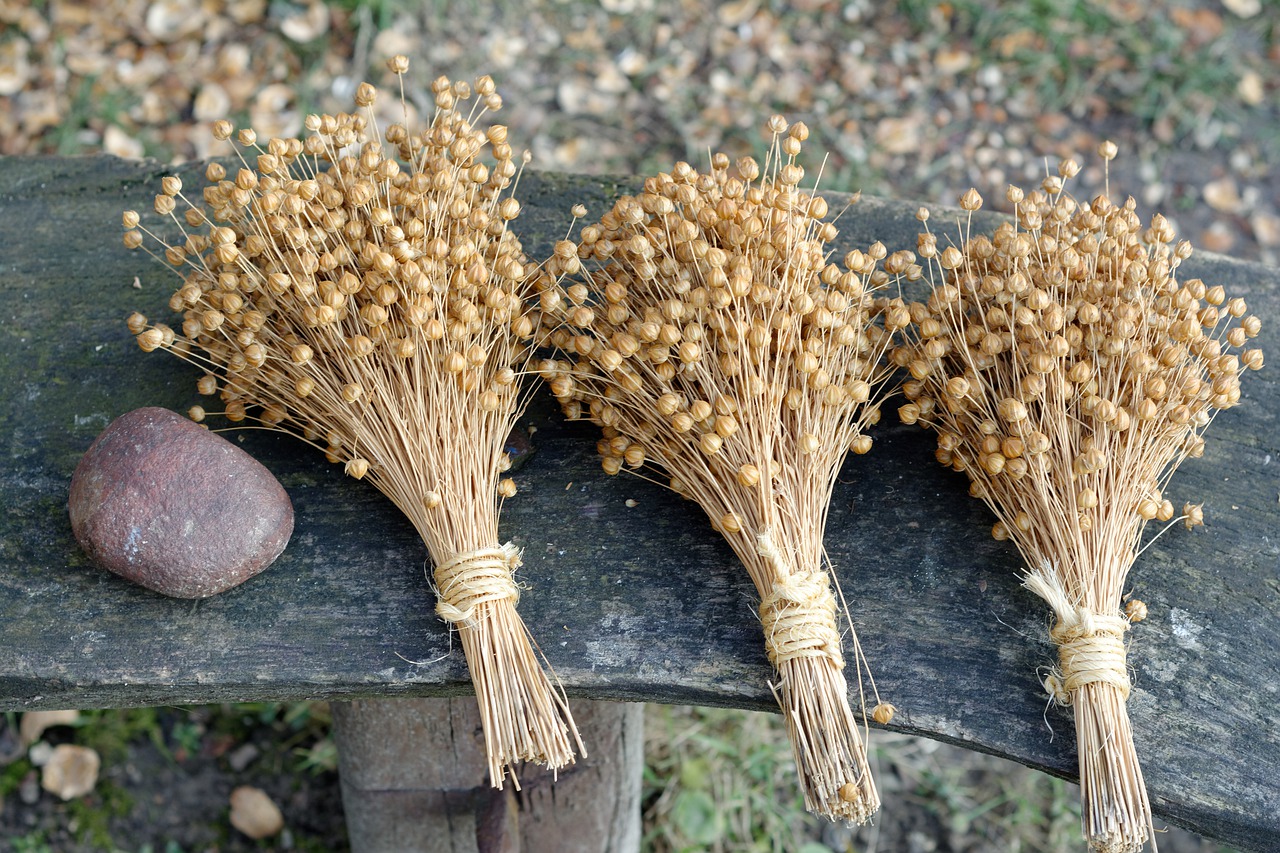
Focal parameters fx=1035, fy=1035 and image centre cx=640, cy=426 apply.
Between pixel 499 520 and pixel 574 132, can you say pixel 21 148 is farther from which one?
pixel 499 520

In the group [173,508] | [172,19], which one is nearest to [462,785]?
[173,508]

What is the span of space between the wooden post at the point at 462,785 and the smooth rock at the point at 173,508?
461 millimetres

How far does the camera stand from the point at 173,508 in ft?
4.28

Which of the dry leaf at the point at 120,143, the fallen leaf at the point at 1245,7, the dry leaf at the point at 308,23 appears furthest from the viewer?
the fallen leaf at the point at 1245,7

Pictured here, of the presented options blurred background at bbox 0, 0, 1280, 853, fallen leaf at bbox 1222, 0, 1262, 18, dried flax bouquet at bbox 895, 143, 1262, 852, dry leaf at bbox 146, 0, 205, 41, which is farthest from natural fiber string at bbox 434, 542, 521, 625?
fallen leaf at bbox 1222, 0, 1262, 18

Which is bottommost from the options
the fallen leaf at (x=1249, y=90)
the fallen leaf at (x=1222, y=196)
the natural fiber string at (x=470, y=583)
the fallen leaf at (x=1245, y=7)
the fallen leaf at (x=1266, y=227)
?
the natural fiber string at (x=470, y=583)

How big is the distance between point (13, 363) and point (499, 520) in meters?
0.80

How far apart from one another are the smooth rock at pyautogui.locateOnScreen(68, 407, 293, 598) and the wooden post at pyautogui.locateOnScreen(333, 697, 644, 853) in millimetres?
461

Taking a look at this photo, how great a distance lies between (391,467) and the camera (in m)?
1.36

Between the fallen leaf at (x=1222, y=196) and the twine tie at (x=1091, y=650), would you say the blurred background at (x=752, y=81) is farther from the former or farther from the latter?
the twine tie at (x=1091, y=650)

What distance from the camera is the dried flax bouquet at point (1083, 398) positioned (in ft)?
4.17

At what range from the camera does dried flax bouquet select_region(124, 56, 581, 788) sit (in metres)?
1.27

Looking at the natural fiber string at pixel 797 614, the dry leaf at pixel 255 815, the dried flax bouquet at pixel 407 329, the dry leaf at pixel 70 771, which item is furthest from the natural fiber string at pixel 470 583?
the dry leaf at pixel 70 771

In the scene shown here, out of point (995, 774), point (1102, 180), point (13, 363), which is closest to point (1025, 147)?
point (1102, 180)
